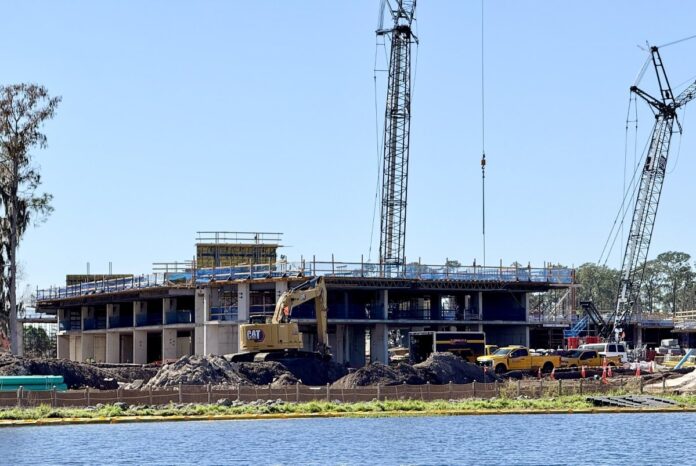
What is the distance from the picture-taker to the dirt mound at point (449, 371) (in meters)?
83.9

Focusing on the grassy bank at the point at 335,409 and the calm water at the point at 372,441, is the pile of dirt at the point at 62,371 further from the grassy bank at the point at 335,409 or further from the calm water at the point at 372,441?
the calm water at the point at 372,441

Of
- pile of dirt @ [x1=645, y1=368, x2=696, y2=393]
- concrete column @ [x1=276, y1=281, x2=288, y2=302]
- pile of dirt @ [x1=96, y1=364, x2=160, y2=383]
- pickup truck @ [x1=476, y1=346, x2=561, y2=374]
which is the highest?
concrete column @ [x1=276, y1=281, x2=288, y2=302]

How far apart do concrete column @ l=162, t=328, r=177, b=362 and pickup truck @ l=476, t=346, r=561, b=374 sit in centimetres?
3336

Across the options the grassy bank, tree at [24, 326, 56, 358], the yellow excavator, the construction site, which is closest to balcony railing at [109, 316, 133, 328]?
the construction site

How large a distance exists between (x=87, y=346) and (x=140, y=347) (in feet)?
42.6

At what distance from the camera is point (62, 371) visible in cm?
8612

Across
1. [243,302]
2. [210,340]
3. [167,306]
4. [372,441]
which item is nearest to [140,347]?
[167,306]

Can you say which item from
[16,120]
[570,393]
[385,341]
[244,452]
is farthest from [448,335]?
[244,452]

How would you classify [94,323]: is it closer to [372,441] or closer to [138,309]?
[138,309]

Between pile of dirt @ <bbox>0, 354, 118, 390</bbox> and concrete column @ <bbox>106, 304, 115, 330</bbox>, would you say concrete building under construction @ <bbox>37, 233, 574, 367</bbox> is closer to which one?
concrete column @ <bbox>106, 304, 115, 330</bbox>

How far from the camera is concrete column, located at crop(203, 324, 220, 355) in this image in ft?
359

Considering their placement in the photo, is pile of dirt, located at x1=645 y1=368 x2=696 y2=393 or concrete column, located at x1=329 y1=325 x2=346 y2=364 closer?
pile of dirt, located at x1=645 y1=368 x2=696 y2=393

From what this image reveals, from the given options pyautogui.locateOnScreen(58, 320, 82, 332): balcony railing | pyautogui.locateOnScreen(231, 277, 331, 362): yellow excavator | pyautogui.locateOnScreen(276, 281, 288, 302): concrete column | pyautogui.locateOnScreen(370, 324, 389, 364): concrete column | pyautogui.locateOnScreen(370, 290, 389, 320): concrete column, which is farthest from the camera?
pyautogui.locateOnScreen(58, 320, 82, 332): balcony railing

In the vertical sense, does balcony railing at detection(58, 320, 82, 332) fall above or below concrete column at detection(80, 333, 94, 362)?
above
